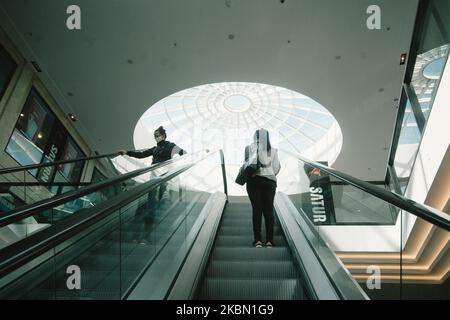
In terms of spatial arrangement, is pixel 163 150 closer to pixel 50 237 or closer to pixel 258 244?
pixel 258 244

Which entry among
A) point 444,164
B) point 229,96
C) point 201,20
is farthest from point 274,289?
point 229,96

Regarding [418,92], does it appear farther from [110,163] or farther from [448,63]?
[110,163]

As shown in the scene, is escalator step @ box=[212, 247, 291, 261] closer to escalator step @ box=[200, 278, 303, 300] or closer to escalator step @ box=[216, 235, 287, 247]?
escalator step @ box=[216, 235, 287, 247]

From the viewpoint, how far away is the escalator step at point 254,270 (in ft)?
13.2

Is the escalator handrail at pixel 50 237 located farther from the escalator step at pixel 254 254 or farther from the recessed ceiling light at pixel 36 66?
the recessed ceiling light at pixel 36 66

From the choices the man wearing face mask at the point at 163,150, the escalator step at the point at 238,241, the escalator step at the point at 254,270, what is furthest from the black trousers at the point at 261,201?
the man wearing face mask at the point at 163,150

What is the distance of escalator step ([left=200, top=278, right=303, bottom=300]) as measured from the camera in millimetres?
3516

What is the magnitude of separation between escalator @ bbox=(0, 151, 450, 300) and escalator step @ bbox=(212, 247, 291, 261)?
12 millimetres

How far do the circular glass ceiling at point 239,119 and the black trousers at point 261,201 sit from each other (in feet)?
32.3

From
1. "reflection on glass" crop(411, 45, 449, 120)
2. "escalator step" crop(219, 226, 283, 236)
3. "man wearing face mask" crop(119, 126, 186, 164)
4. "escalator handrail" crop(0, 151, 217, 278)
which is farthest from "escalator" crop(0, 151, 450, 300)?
"reflection on glass" crop(411, 45, 449, 120)

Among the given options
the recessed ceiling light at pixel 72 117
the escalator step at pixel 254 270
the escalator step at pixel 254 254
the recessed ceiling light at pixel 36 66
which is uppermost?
the recessed ceiling light at pixel 72 117

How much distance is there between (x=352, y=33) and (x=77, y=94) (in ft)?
26.7

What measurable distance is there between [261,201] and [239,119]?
13.1 m

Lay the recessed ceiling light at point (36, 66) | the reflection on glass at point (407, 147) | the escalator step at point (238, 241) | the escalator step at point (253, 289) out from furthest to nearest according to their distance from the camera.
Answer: the recessed ceiling light at point (36, 66)
the reflection on glass at point (407, 147)
the escalator step at point (238, 241)
the escalator step at point (253, 289)
